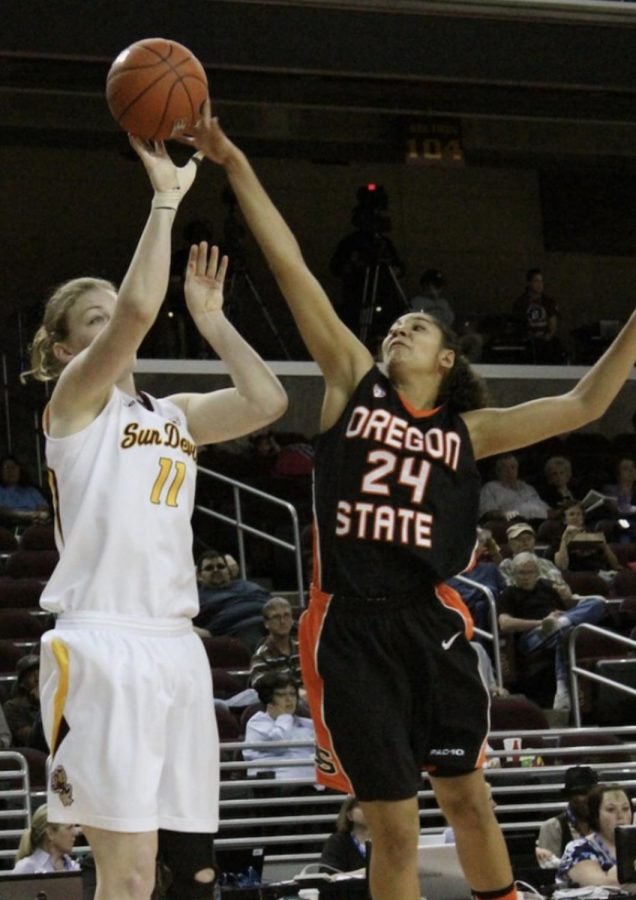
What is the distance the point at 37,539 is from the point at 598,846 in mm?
5789

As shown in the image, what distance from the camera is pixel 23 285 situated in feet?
60.7

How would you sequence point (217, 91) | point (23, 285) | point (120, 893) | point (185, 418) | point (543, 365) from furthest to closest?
point (23, 285) → point (543, 365) → point (217, 91) → point (185, 418) → point (120, 893)

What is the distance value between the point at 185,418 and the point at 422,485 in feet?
2.49

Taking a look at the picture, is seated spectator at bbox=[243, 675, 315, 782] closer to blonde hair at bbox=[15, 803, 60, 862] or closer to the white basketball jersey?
blonde hair at bbox=[15, 803, 60, 862]

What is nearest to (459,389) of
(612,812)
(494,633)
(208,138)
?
(208,138)

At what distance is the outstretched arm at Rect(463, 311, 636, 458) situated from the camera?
5.01 meters

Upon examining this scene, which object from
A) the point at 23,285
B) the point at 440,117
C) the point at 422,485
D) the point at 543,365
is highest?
the point at 440,117

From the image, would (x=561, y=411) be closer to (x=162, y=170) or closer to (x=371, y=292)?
(x=162, y=170)

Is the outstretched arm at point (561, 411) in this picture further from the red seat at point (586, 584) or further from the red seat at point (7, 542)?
the red seat at point (7, 542)

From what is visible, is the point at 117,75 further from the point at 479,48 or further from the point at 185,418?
the point at 479,48

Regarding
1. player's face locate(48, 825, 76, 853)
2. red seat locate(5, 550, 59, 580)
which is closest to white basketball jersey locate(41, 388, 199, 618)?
player's face locate(48, 825, 76, 853)

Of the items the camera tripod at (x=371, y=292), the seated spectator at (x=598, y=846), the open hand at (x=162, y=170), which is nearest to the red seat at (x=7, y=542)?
the camera tripod at (x=371, y=292)

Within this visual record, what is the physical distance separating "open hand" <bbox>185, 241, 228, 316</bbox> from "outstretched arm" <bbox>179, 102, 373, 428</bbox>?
0.22m

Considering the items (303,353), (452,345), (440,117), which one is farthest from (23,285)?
(452,345)
